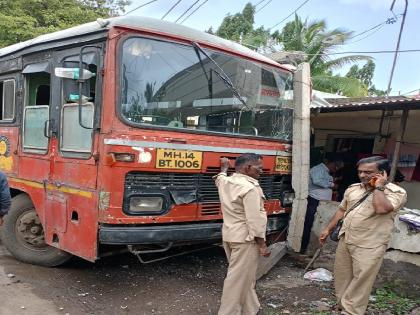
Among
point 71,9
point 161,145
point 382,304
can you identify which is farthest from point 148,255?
point 71,9

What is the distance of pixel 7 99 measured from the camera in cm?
536

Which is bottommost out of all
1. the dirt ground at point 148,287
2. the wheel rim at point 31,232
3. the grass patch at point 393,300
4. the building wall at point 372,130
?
the dirt ground at point 148,287

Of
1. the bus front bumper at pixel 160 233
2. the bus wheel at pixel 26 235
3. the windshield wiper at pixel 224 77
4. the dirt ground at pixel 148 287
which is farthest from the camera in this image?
the bus wheel at pixel 26 235

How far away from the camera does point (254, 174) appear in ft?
12.4

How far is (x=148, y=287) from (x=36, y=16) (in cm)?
1360

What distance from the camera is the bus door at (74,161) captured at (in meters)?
4.02

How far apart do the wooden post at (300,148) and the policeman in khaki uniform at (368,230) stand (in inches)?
45.4

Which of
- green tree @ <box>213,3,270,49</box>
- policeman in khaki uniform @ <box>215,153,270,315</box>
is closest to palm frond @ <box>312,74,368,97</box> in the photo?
green tree @ <box>213,3,270,49</box>

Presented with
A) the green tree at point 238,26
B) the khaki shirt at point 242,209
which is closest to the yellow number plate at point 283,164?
the khaki shirt at point 242,209

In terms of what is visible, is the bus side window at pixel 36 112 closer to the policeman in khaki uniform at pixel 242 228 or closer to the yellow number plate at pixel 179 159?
the yellow number plate at pixel 179 159

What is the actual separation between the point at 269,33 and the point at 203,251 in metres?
12.6

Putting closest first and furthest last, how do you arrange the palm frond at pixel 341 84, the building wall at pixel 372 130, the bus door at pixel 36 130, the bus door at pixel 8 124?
the bus door at pixel 36 130 < the bus door at pixel 8 124 < the building wall at pixel 372 130 < the palm frond at pixel 341 84

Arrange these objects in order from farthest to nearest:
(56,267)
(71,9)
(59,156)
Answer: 1. (71,9)
2. (56,267)
3. (59,156)

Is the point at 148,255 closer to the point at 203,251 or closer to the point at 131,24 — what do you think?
the point at 203,251
